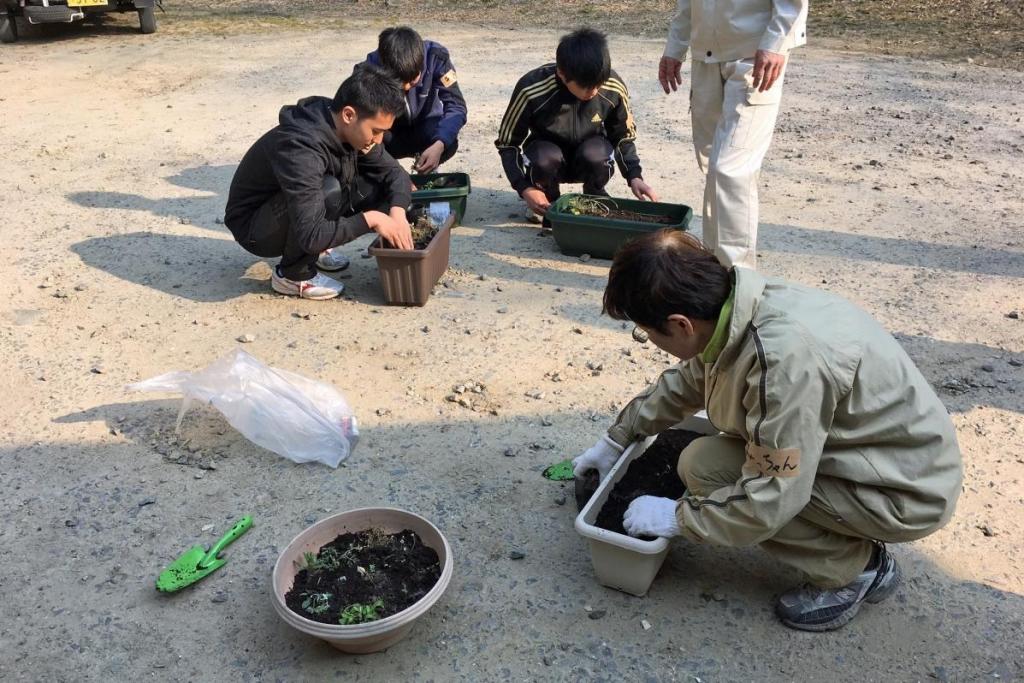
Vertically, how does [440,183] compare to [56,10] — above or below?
below

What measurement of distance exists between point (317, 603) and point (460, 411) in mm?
1122

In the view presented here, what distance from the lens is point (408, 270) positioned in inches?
146

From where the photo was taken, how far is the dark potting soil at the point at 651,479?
7.61 ft

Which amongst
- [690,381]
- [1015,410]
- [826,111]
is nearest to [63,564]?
[690,381]

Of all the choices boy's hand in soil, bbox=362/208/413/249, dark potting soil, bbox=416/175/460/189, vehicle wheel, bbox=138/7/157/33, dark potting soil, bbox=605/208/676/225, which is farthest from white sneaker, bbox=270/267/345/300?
vehicle wheel, bbox=138/7/157/33

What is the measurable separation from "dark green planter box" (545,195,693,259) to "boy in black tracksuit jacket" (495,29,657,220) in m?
0.08

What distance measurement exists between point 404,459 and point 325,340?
37.3 inches

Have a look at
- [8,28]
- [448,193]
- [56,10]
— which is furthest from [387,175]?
[8,28]

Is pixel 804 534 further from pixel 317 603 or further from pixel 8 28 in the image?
pixel 8 28

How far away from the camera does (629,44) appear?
9.68 m

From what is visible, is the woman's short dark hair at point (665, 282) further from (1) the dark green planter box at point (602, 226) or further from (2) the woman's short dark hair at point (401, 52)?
(2) the woman's short dark hair at point (401, 52)

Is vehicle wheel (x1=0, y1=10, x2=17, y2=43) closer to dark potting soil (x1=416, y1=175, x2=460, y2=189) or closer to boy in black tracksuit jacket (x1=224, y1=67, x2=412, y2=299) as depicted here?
dark potting soil (x1=416, y1=175, x2=460, y2=189)

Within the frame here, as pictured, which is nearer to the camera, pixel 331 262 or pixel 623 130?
pixel 331 262

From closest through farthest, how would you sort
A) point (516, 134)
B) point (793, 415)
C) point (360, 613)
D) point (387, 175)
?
point (793, 415) < point (360, 613) < point (387, 175) < point (516, 134)
